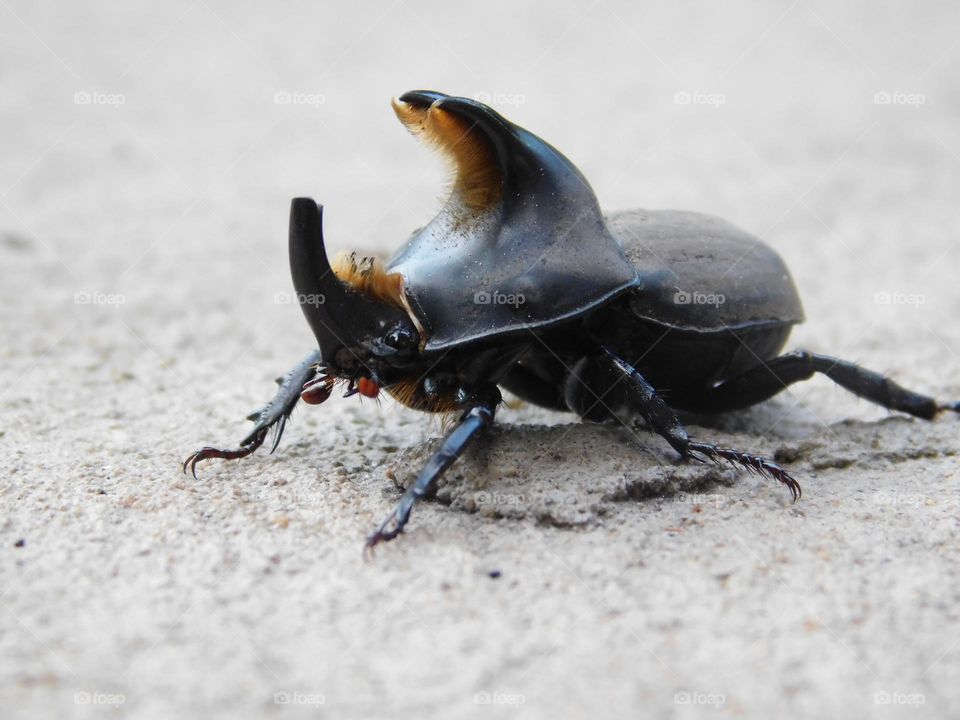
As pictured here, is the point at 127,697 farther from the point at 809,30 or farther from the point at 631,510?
the point at 809,30

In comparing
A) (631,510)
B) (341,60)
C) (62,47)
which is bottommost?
(631,510)

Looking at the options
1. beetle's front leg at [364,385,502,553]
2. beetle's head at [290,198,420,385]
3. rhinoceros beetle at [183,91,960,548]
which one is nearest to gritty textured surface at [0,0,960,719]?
beetle's front leg at [364,385,502,553]

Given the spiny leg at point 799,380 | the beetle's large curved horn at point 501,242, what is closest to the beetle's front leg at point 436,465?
the beetle's large curved horn at point 501,242

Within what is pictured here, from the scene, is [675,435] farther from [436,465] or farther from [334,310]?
[334,310]

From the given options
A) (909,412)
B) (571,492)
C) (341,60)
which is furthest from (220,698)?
(341,60)

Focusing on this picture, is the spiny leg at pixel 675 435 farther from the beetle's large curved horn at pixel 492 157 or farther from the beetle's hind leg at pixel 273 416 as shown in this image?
the beetle's hind leg at pixel 273 416

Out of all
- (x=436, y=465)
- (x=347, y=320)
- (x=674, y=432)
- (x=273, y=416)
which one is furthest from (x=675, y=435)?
(x=273, y=416)
